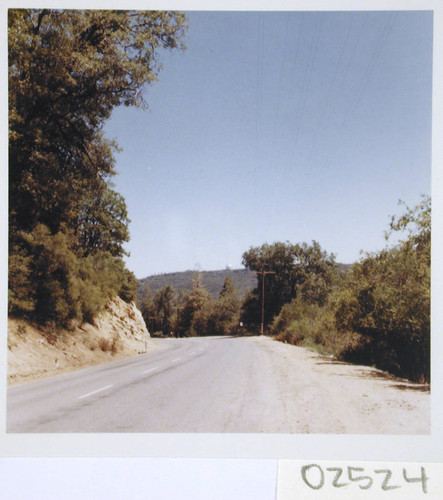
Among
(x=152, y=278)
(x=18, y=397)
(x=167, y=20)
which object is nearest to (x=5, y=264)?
(x=18, y=397)

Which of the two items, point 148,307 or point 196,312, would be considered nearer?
point 148,307

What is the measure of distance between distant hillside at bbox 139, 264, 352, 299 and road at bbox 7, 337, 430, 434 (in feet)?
5.98

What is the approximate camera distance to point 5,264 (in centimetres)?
676

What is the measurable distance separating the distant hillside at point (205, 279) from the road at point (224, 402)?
182 centimetres

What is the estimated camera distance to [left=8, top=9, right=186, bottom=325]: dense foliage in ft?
25.5

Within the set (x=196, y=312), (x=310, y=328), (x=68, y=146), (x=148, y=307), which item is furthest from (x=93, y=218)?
(x=310, y=328)

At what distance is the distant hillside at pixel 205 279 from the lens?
8578 millimetres

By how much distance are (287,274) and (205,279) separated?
3359 mm

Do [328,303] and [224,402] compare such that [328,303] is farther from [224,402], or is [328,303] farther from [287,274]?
[224,402]
